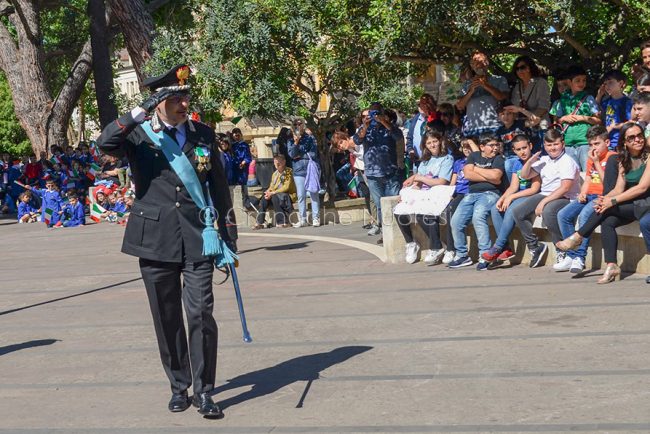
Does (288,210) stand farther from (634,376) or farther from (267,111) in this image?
(634,376)

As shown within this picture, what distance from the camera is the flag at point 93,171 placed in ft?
95.7

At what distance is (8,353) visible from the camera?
8.73m

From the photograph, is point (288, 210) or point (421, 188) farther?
point (288, 210)

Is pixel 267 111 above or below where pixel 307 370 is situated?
above

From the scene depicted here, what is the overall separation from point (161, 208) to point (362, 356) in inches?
80.7

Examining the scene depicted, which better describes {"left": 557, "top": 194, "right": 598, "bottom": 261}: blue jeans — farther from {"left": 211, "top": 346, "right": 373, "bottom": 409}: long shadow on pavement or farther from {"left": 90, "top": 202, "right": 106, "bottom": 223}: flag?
{"left": 90, "top": 202, "right": 106, "bottom": 223}: flag

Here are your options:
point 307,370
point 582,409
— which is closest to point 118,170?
point 307,370

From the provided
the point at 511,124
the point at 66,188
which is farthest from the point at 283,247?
the point at 66,188

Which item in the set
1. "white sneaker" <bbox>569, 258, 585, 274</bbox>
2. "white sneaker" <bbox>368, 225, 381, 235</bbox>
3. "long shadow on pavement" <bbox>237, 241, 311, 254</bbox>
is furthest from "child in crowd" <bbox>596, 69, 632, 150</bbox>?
"long shadow on pavement" <bbox>237, 241, 311, 254</bbox>

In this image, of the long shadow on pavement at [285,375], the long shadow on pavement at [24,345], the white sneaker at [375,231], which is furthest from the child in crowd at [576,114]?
the long shadow on pavement at [24,345]

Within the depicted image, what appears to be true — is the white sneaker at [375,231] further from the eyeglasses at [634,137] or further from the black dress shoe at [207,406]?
the black dress shoe at [207,406]

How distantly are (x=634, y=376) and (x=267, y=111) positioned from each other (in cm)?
1276

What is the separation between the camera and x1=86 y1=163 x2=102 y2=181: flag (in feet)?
95.7

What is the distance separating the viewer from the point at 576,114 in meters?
12.4
